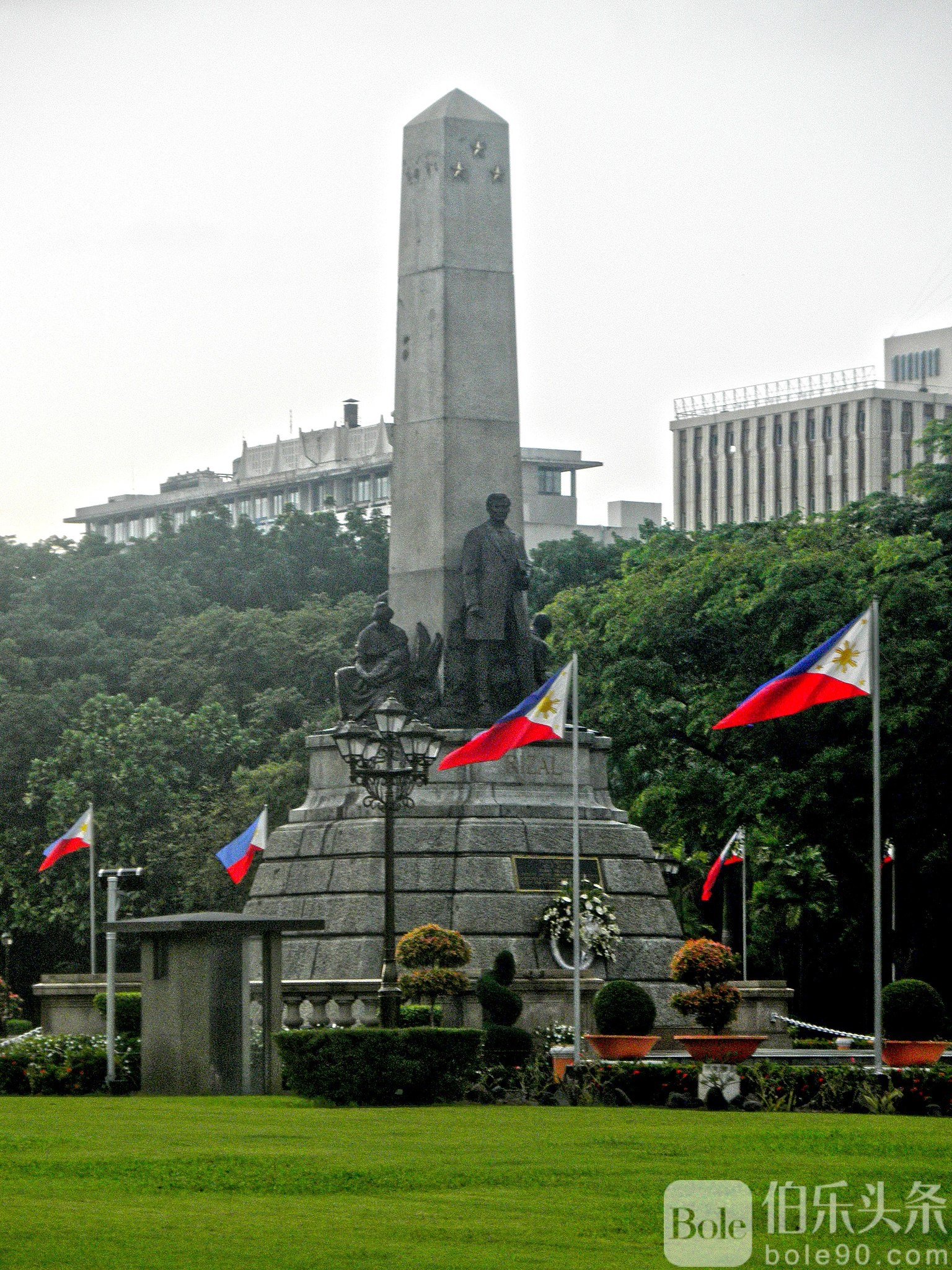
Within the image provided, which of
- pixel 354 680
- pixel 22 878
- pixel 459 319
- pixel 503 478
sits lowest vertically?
pixel 22 878

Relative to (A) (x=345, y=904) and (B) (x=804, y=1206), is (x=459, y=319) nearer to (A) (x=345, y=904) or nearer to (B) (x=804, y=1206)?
(A) (x=345, y=904)

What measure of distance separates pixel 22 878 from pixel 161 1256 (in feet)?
143

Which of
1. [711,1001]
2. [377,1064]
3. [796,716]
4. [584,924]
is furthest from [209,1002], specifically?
[796,716]

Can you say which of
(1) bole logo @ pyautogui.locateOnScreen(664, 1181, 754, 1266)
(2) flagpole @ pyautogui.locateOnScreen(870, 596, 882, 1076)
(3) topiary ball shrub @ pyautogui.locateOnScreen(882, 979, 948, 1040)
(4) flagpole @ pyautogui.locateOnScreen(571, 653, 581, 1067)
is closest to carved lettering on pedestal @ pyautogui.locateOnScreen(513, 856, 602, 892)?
(4) flagpole @ pyautogui.locateOnScreen(571, 653, 581, 1067)

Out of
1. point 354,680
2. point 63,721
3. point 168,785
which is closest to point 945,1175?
point 354,680

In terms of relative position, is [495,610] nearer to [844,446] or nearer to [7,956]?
[7,956]

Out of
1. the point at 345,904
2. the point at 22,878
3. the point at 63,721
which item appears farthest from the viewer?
the point at 63,721

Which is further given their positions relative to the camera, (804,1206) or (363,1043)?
(363,1043)

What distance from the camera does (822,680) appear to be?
2648 centimetres

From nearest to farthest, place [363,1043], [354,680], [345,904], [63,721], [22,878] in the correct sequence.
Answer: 1. [363,1043]
2. [345,904]
3. [354,680]
4. [22,878]
5. [63,721]

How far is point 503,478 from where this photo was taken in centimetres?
3484

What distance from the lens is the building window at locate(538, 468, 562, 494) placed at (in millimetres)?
124438

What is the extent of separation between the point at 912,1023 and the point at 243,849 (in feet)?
41.0

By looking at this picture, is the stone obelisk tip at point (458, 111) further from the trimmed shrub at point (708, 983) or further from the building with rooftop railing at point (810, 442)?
the building with rooftop railing at point (810, 442)
